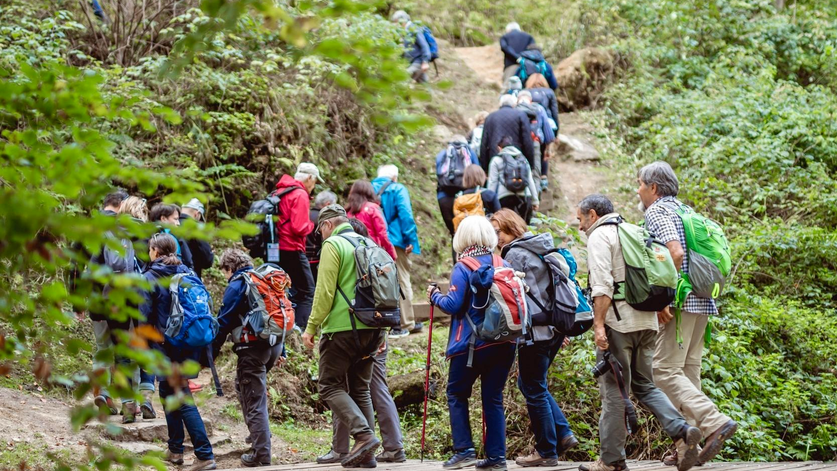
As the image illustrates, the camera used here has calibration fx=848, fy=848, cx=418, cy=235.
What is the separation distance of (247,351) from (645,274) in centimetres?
316

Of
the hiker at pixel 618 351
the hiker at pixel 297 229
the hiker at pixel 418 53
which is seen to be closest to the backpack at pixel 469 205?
the hiker at pixel 297 229

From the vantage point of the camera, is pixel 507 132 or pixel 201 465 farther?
pixel 507 132

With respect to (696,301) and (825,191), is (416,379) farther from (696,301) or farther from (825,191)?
(825,191)

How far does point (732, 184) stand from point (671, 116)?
4089mm

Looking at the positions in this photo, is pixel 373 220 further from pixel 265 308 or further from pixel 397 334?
pixel 265 308

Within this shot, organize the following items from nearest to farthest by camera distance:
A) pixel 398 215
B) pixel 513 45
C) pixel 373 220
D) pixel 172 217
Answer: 1. pixel 172 217
2. pixel 373 220
3. pixel 398 215
4. pixel 513 45

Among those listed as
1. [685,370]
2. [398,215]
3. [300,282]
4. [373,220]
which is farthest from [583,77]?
[685,370]

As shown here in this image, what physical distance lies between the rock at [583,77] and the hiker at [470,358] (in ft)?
47.5

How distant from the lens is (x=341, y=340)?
21.5ft

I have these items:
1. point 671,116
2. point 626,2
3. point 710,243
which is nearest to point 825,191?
point 671,116

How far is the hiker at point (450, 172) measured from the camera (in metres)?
11.4

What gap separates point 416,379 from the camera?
9367 mm

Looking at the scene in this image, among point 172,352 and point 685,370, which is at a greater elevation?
point 172,352

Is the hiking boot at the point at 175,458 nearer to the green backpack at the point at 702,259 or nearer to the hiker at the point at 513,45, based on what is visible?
the green backpack at the point at 702,259
